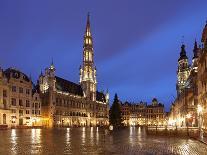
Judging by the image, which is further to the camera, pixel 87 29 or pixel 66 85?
pixel 87 29

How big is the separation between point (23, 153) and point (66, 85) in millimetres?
137272

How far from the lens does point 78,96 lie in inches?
6309

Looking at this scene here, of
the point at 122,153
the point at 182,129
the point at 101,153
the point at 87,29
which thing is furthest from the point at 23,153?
the point at 87,29

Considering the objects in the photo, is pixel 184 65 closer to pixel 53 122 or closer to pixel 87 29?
pixel 87 29

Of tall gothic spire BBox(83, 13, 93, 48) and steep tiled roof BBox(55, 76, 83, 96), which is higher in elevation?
tall gothic spire BBox(83, 13, 93, 48)

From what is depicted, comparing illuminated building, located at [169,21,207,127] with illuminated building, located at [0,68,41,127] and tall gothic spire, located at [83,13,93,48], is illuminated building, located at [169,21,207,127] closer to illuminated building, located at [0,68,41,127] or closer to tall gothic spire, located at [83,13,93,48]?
illuminated building, located at [0,68,41,127]

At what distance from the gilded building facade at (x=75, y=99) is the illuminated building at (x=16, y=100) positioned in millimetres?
15940

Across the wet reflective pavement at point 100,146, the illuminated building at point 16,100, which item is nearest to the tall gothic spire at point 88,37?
the illuminated building at point 16,100

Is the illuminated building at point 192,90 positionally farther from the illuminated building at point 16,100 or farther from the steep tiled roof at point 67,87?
the steep tiled roof at point 67,87

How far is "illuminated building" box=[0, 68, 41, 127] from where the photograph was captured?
92075 millimetres

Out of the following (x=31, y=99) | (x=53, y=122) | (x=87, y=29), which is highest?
(x=87, y=29)

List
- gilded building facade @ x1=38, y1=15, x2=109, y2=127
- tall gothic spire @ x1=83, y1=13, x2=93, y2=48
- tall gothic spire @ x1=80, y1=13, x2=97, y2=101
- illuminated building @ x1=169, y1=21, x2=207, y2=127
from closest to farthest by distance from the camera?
illuminated building @ x1=169, y1=21, x2=207, y2=127, gilded building facade @ x1=38, y1=15, x2=109, y2=127, tall gothic spire @ x1=80, y1=13, x2=97, y2=101, tall gothic spire @ x1=83, y1=13, x2=93, y2=48

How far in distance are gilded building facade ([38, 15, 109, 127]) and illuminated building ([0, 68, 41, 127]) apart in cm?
1594

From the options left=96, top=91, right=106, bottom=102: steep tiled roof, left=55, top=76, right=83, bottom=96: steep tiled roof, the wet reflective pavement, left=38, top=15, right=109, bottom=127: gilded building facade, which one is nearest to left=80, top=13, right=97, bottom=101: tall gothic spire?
left=38, top=15, right=109, bottom=127: gilded building facade
